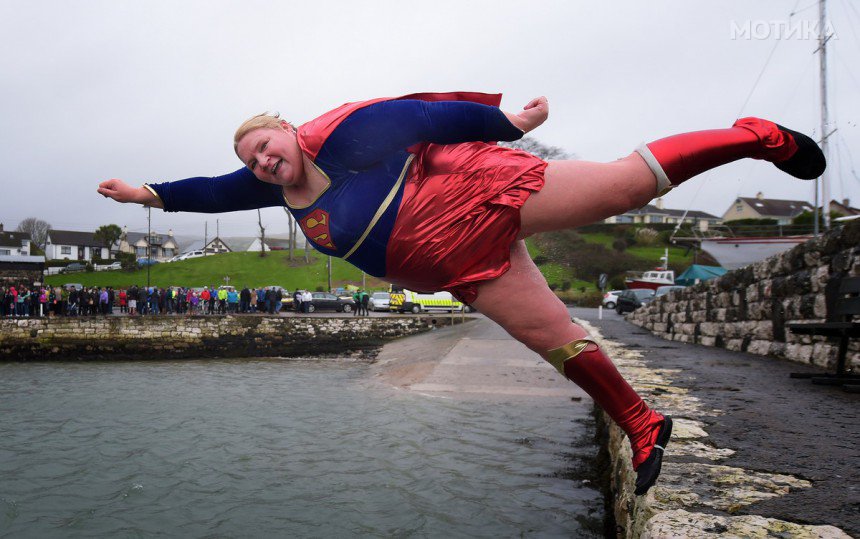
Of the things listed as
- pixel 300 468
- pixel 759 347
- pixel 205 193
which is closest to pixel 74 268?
pixel 300 468

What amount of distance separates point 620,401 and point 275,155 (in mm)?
1610

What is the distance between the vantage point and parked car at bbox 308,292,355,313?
40.0 metres

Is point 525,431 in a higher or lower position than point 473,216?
lower

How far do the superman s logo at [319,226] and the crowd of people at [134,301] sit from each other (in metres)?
34.0

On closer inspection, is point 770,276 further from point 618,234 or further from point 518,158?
point 618,234

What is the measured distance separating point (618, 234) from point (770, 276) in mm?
42674

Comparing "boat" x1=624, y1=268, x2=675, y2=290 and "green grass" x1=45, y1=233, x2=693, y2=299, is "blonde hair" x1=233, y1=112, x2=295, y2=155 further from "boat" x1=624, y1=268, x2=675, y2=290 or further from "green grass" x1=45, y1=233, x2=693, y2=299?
"green grass" x1=45, y1=233, x2=693, y2=299

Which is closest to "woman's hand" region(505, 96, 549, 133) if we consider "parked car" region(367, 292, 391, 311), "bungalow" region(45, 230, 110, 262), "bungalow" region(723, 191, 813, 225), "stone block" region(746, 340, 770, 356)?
"stone block" region(746, 340, 770, 356)

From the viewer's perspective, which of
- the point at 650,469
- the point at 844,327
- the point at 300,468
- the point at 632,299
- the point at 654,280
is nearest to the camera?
the point at 650,469

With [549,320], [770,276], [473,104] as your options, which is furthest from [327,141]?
[770,276]

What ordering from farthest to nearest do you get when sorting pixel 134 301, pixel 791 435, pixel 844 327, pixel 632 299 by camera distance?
pixel 134 301
pixel 632 299
pixel 844 327
pixel 791 435

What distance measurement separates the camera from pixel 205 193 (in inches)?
109

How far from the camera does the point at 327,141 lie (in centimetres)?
224

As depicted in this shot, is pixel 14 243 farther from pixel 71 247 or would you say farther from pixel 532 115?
pixel 532 115
